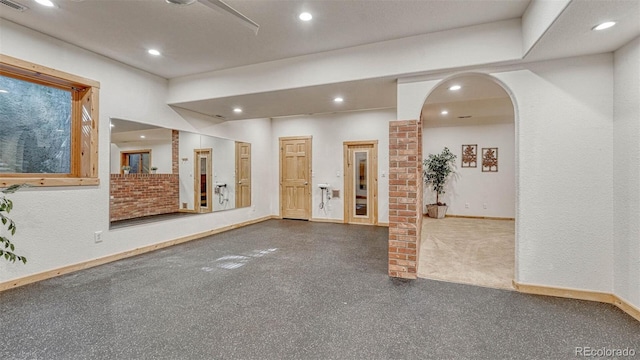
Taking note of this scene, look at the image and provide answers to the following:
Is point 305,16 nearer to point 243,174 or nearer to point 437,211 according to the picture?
point 243,174

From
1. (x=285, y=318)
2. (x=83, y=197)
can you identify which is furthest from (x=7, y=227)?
(x=285, y=318)

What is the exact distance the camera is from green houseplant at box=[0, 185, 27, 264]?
237 cm

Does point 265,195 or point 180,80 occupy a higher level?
point 180,80

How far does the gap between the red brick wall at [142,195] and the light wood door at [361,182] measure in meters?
3.54

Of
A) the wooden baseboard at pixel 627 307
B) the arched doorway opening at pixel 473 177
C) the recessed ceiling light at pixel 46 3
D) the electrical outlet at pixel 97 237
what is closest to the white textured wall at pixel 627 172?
the wooden baseboard at pixel 627 307

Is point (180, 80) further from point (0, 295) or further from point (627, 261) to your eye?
point (627, 261)

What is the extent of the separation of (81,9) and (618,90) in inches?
190

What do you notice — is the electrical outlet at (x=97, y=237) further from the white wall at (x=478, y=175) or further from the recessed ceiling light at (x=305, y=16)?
the white wall at (x=478, y=175)

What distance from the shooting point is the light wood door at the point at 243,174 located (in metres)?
5.82

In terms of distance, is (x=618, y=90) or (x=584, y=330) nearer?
(x=584, y=330)

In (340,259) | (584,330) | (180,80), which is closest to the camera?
(584,330)

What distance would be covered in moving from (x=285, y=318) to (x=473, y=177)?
242 inches

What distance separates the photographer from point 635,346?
1771 millimetres

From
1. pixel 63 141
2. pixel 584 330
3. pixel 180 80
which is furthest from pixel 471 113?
pixel 63 141
